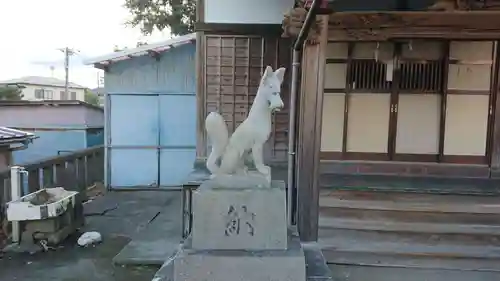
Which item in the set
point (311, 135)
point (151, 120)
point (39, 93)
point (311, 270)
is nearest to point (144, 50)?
point (151, 120)

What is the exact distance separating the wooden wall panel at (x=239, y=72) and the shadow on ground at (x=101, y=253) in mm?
2183

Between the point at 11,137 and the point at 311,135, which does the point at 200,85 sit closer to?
the point at 311,135

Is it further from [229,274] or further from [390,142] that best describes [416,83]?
[229,274]

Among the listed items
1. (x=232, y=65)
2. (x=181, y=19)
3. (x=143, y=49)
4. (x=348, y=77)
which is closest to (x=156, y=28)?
(x=181, y=19)

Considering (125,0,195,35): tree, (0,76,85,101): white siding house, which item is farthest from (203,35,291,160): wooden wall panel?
(0,76,85,101): white siding house

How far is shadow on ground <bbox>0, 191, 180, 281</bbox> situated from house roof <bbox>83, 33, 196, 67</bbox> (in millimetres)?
3297

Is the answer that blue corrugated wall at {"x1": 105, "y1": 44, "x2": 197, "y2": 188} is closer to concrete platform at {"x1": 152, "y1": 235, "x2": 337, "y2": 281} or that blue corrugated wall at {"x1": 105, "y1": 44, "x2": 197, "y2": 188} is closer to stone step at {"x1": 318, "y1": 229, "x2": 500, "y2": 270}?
stone step at {"x1": 318, "y1": 229, "x2": 500, "y2": 270}

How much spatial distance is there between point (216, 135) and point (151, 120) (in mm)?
7372

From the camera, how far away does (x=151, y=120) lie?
34.3 ft

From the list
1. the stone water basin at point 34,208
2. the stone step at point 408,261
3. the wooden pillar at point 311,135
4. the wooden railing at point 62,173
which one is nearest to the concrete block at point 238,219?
the wooden pillar at point 311,135

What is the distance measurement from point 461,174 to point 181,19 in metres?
10.1

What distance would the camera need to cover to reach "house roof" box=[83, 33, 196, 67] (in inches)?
386

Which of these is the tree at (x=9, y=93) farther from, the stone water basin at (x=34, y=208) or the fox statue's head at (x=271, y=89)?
the fox statue's head at (x=271, y=89)

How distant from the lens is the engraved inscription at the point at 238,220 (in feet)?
10.6
